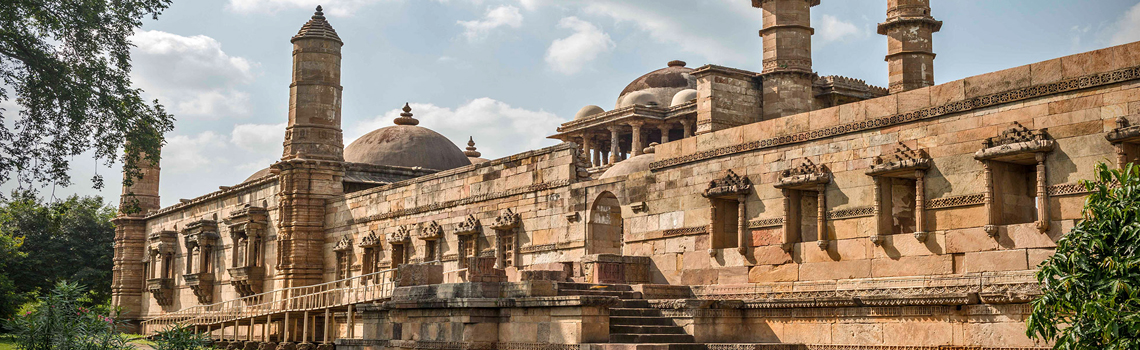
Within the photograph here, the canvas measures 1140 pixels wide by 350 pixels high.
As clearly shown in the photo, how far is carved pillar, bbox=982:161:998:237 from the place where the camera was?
11070mm

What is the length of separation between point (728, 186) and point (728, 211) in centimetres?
56

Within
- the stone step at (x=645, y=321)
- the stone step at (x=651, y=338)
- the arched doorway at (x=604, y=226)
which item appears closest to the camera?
the stone step at (x=651, y=338)

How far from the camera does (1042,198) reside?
423 inches

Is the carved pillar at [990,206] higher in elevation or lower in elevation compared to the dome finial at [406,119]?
lower

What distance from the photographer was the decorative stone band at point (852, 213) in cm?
1250

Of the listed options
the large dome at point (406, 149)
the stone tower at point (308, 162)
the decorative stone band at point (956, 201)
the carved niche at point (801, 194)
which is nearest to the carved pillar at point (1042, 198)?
the decorative stone band at point (956, 201)

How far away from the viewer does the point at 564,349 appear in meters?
12.0

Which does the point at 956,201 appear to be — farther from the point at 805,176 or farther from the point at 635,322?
the point at 635,322

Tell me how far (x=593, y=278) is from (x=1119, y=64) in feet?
22.8

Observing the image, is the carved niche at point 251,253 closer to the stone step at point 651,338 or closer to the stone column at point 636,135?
the stone column at point 636,135

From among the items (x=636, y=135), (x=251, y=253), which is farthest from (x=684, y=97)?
(x=251, y=253)

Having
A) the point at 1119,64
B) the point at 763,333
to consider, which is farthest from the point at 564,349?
the point at 1119,64

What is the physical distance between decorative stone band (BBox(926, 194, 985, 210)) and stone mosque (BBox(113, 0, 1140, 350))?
0.04 ft

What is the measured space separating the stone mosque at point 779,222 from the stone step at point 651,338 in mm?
33
